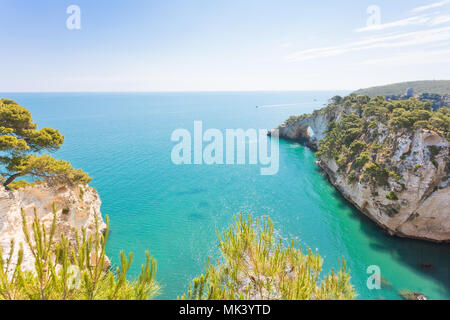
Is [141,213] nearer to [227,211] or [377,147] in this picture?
[227,211]

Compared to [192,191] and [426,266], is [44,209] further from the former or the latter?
[426,266]

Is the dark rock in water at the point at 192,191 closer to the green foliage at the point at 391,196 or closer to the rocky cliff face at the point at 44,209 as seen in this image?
the rocky cliff face at the point at 44,209

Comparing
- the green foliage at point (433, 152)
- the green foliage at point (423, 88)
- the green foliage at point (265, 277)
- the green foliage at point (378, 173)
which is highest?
the green foliage at point (423, 88)

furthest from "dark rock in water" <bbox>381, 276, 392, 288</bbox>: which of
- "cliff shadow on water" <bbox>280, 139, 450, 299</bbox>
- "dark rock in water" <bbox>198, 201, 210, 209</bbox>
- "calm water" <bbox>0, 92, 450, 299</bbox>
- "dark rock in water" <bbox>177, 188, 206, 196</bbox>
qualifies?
"dark rock in water" <bbox>177, 188, 206, 196</bbox>

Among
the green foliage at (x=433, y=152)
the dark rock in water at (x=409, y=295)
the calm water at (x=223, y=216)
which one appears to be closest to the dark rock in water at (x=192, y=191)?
the calm water at (x=223, y=216)

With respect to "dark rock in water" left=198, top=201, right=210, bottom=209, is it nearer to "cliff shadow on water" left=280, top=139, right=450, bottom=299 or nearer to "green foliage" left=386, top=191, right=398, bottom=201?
"cliff shadow on water" left=280, top=139, right=450, bottom=299

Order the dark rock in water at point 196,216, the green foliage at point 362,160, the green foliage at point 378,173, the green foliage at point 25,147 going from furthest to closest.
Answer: the green foliage at point 362,160
the dark rock in water at point 196,216
the green foliage at point 378,173
the green foliage at point 25,147
